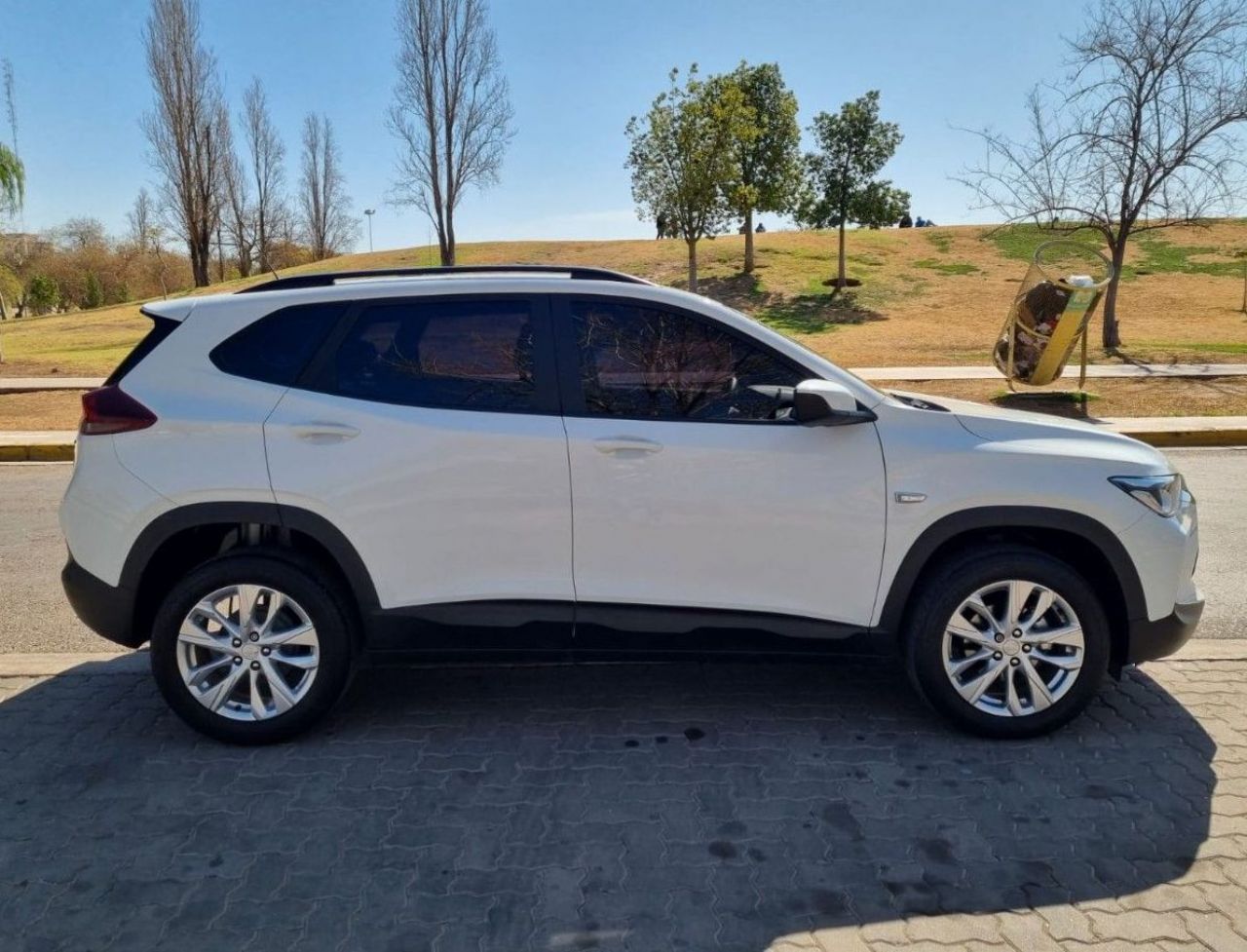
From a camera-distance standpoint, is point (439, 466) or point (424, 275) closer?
point (439, 466)

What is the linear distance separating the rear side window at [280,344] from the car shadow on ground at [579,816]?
145 cm

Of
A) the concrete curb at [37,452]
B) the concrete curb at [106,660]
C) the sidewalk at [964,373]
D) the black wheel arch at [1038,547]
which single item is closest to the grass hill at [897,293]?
the sidewalk at [964,373]

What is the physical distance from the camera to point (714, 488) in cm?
332

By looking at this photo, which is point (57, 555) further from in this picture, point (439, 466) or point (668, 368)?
point (668, 368)

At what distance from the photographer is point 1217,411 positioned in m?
12.3

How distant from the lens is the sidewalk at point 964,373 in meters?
15.4

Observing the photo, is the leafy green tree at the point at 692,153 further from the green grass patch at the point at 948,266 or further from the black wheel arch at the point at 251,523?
the black wheel arch at the point at 251,523

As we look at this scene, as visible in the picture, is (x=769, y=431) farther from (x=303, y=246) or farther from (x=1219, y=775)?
(x=303, y=246)

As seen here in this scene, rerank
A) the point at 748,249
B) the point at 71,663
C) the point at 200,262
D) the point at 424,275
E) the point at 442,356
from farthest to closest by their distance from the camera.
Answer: the point at 200,262 → the point at 748,249 → the point at 71,663 → the point at 424,275 → the point at 442,356

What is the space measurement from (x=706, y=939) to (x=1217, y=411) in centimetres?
1287

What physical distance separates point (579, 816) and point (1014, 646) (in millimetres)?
1739

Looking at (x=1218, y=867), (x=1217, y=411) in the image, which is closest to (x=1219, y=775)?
(x=1218, y=867)

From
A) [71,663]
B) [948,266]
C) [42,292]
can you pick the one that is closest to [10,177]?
[71,663]

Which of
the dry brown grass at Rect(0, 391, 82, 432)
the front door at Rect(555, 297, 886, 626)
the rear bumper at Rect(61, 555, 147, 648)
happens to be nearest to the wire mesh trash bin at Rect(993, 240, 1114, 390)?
the front door at Rect(555, 297, 886, 626)
